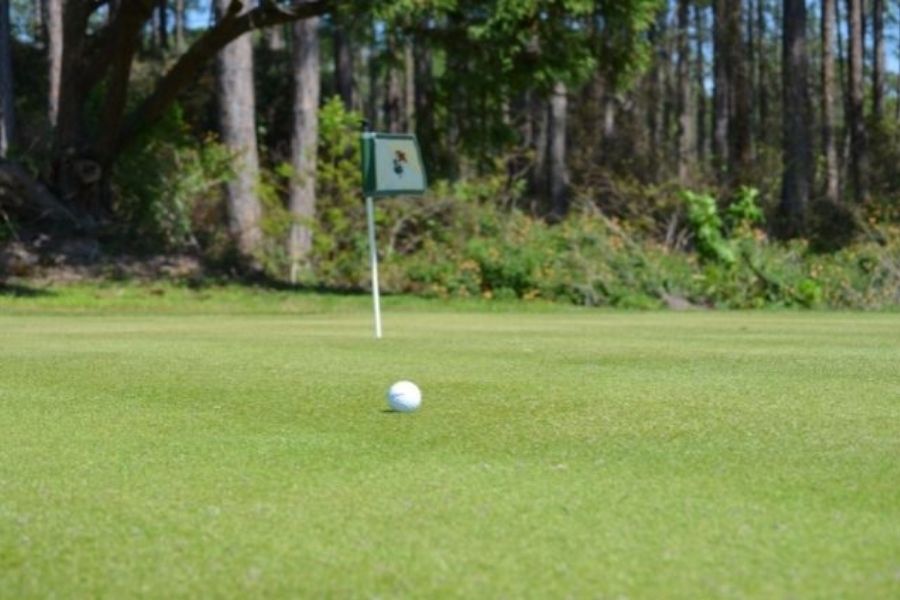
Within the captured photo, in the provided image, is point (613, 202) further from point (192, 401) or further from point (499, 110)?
point (192, 401)

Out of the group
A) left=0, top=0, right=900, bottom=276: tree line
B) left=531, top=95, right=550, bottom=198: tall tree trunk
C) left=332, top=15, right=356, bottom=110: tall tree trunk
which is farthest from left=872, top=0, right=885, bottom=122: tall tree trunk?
left=332, top=15, right=356, bottom=110: tall tree trunk

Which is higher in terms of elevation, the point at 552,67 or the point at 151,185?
the point at 552,67

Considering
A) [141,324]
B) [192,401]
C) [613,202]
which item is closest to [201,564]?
[192,401]

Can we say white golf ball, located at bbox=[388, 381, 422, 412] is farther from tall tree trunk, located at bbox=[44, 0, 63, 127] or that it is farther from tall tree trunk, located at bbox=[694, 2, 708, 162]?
tall tree trunk, located at bbox=[694, 2, 708, 162]

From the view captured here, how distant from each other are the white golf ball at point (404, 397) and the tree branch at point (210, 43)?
53.8 ft

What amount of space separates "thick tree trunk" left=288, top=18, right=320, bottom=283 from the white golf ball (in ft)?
62.8

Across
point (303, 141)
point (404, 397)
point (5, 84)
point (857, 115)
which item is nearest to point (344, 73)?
point (5, 84)

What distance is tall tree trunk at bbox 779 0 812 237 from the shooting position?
34281 mm

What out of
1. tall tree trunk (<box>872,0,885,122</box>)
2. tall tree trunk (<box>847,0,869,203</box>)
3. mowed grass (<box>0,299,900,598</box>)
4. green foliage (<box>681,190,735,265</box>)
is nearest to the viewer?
mowed grass (<box>0,299,900,598</box>)

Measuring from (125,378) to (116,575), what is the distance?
17.9 feet

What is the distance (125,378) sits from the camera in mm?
10023

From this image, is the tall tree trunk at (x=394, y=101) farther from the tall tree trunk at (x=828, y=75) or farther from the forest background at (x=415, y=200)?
the tall tree trunk at (x=828, y=75)

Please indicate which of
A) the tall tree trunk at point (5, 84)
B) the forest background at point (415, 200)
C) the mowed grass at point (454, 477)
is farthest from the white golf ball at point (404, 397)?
the tall tree trunk at point (5, 84)

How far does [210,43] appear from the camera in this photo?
25109mm
